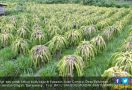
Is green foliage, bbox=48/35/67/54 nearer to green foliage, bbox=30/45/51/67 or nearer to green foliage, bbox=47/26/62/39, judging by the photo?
green foliage, bbox=30/45/51/67

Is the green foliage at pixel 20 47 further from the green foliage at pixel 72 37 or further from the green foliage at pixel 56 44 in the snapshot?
the green foliage at pixel 72 37

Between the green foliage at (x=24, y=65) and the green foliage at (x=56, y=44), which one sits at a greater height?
the green foliage at (x=56, y=44)

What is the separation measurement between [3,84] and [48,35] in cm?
471

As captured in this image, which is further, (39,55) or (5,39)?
(5,39)

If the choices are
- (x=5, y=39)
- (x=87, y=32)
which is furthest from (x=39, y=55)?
(x=87, y=32)

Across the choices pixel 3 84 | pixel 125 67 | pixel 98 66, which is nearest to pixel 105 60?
pixel 98 66

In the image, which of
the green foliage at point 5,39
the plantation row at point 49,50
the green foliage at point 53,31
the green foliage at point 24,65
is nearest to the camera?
the plantation row at point 49,50

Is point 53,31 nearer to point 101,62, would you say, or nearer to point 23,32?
point 23,32

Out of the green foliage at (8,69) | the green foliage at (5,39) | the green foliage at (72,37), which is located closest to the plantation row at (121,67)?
the green foliage at (8,69)

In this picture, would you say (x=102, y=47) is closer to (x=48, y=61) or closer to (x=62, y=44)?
(x=62, y=44)

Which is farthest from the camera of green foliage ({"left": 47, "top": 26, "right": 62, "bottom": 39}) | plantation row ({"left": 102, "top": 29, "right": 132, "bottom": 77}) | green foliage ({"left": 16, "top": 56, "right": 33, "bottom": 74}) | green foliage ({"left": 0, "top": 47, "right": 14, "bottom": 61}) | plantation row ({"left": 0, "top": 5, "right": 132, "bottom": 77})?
green foliage ({"left": 47, "top": 26, "right": 62, "bottom": 39})

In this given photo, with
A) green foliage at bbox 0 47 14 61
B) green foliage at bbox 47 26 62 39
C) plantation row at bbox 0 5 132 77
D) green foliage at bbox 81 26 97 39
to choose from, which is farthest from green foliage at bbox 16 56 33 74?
green foliage at bbox 81 26 97 39

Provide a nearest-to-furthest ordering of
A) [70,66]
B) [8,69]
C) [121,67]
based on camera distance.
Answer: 1. [121,67]
2. [70,66]
3. [8,69]

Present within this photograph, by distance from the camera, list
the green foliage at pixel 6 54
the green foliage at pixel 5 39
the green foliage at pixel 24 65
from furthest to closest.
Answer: the green foliage at pixel 5 39
the green foliage at pixel 6 54
the green foliage at pixel 24 65
